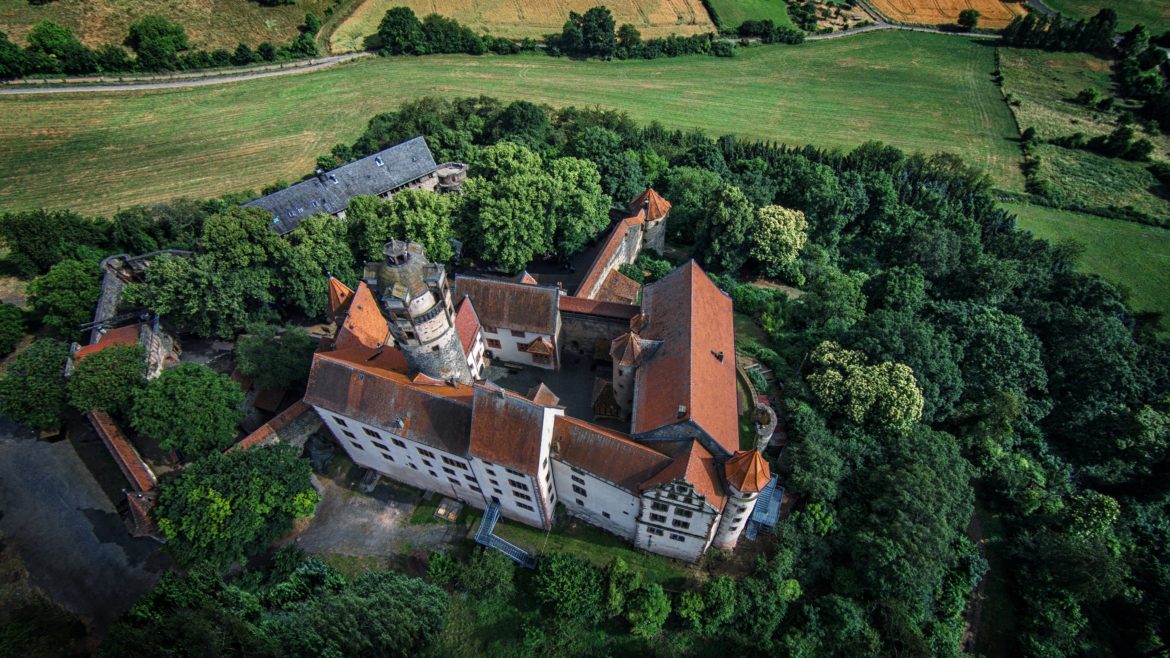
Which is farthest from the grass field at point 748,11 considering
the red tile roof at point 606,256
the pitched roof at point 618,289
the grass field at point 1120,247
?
the pitched roof at point 618,289

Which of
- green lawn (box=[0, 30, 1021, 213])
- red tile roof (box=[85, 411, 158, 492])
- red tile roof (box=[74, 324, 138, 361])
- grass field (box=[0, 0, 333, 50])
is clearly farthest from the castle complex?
grass field (box=[0, 0, 333, 50])

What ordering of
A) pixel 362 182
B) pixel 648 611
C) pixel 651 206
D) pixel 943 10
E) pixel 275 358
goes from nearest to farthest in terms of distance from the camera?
pixel 648 611 → pixel 275 358 → pixel 651 206 → pixel 362 182 → pixel 943 10

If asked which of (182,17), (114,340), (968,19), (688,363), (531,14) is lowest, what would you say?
(114,340)

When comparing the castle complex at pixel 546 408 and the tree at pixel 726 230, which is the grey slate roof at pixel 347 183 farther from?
the tree at pixel 726 230

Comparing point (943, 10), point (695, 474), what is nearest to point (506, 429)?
point (695, 474)

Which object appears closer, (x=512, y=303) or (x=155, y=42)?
(x=512, y=303)

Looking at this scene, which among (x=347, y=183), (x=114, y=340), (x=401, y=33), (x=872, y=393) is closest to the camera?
(x=872, y=393)

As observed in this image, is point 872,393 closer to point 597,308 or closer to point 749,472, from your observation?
point 749,472
